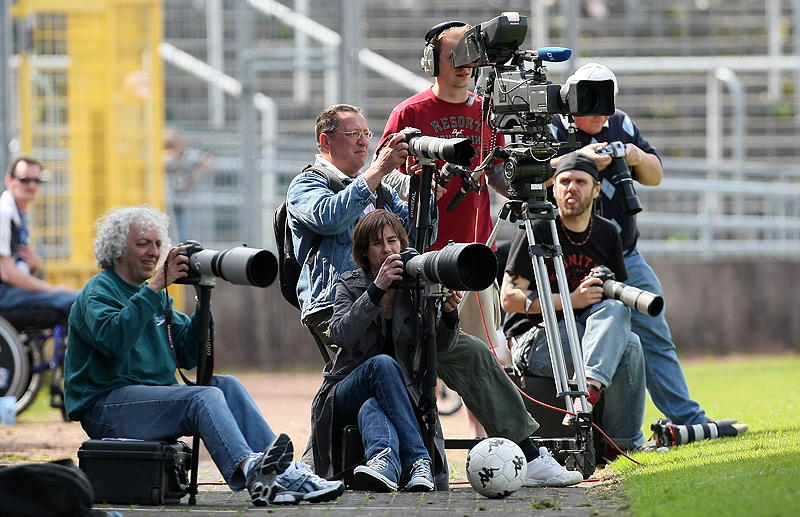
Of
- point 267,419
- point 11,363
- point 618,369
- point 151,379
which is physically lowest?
Result: point 267,419

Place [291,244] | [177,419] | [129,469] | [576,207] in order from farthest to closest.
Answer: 1. [576,207]
2. [291,244]
3. [177,419]
4. [129,469]

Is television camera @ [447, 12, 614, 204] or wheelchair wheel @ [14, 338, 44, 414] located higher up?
television camera @ [447, 12, 614, 204]

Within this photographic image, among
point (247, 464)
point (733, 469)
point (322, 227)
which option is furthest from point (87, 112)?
point (733, 469)

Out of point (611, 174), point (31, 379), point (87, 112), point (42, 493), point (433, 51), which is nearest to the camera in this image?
point (42, 493)

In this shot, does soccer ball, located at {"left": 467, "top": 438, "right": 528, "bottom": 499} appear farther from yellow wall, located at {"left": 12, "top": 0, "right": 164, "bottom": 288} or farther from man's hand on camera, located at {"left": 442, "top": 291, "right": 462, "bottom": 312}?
yellow wall, located at {"left": 12, "top": 0, "right": 164, "bottom": 288}

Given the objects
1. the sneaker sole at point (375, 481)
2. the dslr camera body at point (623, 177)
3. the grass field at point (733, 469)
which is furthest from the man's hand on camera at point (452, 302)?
the dslr camera body at point (623, 177)

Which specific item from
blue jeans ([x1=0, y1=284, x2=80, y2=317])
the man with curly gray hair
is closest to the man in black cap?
the man with curly gray hair

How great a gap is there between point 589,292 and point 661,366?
695 mm

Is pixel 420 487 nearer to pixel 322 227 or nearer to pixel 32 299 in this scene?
pixel 322 227

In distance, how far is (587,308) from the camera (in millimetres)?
6398

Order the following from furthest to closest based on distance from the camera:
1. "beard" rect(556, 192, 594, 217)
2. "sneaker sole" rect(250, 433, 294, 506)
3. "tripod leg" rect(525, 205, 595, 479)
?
"beard" rect(556, 192, 594, 217)
"tripod leg" rect(525, 205, 595, 479)
"sneaker sole" rect(250, 433, 294, 506)

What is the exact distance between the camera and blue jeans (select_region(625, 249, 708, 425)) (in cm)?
652

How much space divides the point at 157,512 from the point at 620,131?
3505 mm

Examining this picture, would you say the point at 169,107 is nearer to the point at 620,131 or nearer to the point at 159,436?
the point at 620,131
